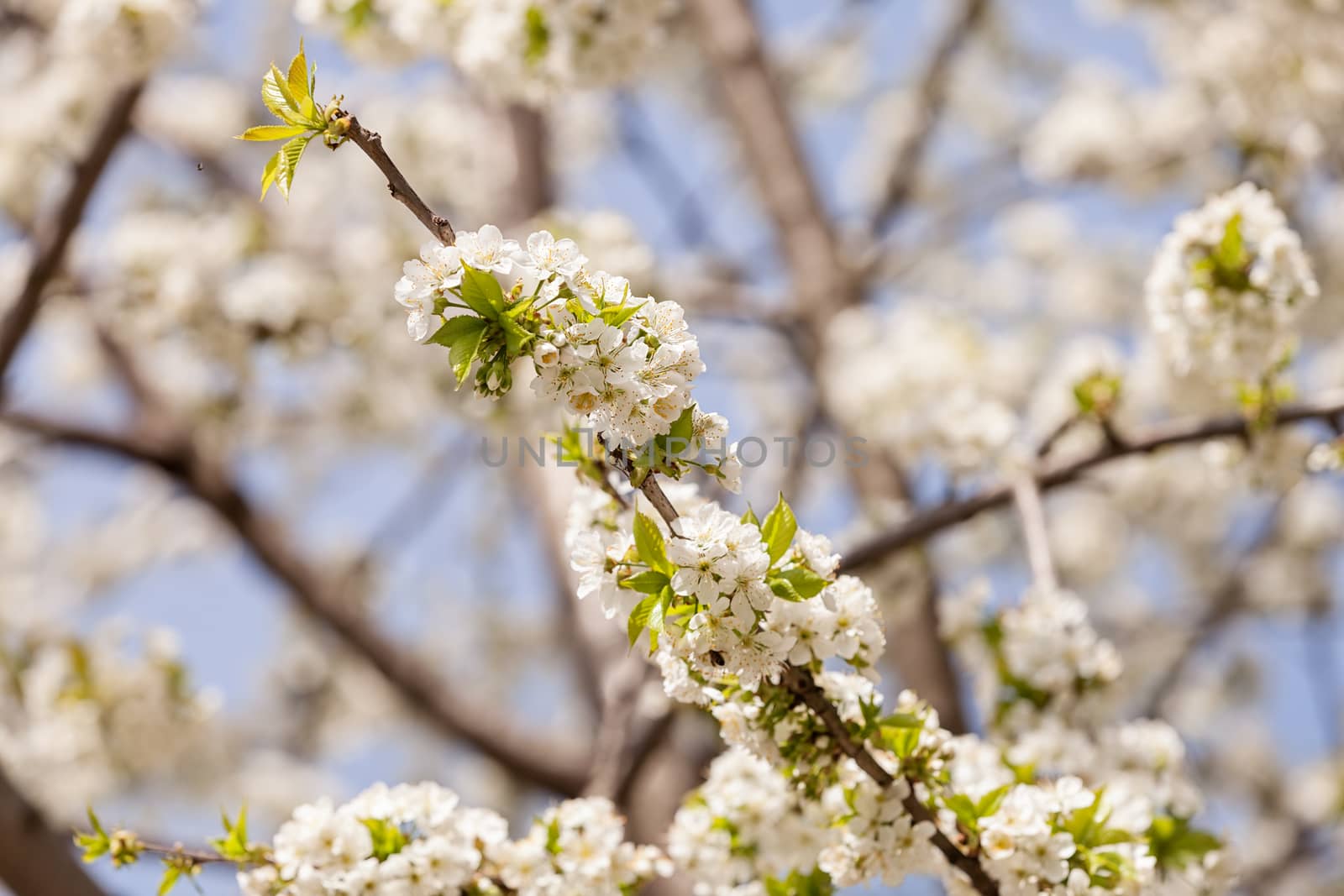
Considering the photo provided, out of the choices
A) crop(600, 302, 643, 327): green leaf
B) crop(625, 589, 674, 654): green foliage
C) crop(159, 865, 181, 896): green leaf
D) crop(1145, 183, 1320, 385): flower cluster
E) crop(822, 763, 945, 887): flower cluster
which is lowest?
crop(159, 865, 181, 896): green leaf

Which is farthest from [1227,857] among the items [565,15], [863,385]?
[863,385]

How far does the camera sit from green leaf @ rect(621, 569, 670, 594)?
5.20 ft

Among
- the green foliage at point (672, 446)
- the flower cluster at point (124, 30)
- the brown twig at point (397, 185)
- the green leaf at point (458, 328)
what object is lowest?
the green foliage at point (672, 446)

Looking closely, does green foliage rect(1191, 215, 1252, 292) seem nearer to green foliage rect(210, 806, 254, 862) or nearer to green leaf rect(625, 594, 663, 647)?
green leaf rect(625, 594, 663, 647)

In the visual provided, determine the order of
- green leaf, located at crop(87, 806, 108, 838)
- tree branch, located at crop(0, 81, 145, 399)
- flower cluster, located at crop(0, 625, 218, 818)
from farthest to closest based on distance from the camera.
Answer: flower cluster, located at crop(0, 625, 218, 818) → tree branch, located at crop(0, 81, 145, 399) → green leaf, located at crop(87, 806, 108, 838)

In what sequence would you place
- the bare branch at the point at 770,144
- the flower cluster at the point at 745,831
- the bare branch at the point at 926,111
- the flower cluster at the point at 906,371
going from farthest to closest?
the bare branch at the point at 926,111, the bare branch at the point at 770,144, the flower cluster at the point at 906,371, the flower cluster at the point at 745,831

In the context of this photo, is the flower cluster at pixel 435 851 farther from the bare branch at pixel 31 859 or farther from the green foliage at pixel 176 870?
the bare branch at pixel 31 859

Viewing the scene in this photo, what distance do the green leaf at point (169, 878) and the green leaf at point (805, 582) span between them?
3.75 feet

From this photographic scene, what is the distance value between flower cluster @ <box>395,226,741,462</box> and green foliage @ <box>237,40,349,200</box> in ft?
0.79

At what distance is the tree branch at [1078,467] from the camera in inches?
114

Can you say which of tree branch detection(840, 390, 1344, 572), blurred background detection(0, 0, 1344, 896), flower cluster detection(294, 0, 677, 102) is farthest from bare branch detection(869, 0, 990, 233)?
tree branch detection(840, 390, 1344, 572)

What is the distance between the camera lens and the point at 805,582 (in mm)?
1579

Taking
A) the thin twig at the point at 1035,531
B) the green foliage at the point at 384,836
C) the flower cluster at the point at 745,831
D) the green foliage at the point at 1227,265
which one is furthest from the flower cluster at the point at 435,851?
the green foliage at the point at 1227,265

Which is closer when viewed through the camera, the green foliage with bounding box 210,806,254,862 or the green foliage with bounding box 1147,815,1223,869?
the green foliage with bounding box 210,806,254,862
